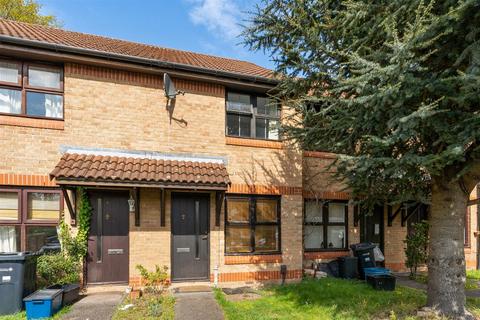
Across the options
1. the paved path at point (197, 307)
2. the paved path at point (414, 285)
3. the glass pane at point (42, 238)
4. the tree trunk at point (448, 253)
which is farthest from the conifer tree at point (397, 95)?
the glass pane at point (42, 238)

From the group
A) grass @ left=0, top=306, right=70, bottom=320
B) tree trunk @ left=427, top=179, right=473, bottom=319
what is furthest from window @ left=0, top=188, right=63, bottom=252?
tree trunk @ left=427, top=179, right=473, bottom=319

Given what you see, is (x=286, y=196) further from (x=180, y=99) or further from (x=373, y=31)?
(x=373, y=31)

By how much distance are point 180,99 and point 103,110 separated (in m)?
1.93

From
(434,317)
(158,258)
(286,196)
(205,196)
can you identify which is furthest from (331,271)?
(158,258)

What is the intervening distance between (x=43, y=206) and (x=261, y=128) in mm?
5867

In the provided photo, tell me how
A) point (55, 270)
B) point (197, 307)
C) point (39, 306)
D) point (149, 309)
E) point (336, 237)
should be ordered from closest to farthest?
point (39, 306) < point (149, 309) < point (197, 307) < point (55, 270) < point (336, 237)

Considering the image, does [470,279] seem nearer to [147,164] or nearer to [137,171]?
[147,164]

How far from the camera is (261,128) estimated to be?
9.20 meters

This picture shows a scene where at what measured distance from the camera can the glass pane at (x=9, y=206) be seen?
22.6 feet

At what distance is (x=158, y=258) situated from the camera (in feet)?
25.5

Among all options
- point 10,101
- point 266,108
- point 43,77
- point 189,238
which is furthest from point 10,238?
point 266,108

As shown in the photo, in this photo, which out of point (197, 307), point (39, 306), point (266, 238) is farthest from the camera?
point (266, 238)

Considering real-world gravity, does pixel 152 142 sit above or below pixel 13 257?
above

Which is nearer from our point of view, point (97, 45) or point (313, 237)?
point (97, 45)
